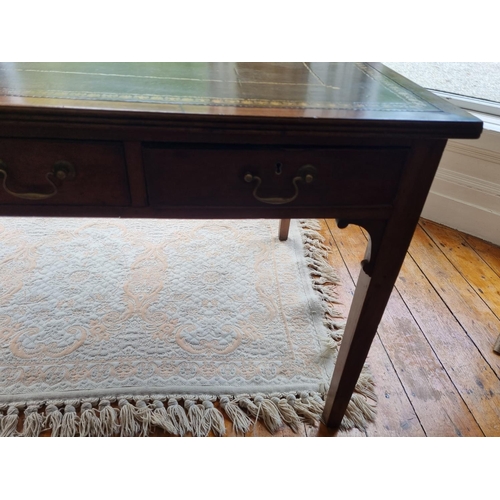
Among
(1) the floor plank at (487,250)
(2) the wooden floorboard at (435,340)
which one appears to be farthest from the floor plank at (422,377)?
(1) the floor plank at (487,250)

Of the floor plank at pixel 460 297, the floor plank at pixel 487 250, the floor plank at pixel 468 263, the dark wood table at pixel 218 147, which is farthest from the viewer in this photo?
the floor plank at pixel 487 250

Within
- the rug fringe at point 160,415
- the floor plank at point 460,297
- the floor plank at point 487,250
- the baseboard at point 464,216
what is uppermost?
the baseboard at point 464,216

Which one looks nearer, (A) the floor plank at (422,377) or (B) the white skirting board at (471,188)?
(A) the floor plank at (422,377)

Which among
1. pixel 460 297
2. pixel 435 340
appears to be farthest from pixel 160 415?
pixel 460 297

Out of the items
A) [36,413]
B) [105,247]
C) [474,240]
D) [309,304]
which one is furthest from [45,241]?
[474,240]

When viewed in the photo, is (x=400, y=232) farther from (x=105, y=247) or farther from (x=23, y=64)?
(x=105, y=247)

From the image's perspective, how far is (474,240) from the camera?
1.54m

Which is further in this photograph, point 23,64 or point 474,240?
point 474,240

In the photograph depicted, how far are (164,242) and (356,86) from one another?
0.98 m

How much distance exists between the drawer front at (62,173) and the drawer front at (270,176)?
48 millimetres

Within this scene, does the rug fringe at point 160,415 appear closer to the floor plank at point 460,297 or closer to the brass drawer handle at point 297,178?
the floor plank at point 460,297

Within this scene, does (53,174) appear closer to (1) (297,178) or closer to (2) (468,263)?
(1) (297,178)

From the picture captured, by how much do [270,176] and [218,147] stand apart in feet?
0.28

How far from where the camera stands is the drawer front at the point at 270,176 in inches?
20.9
